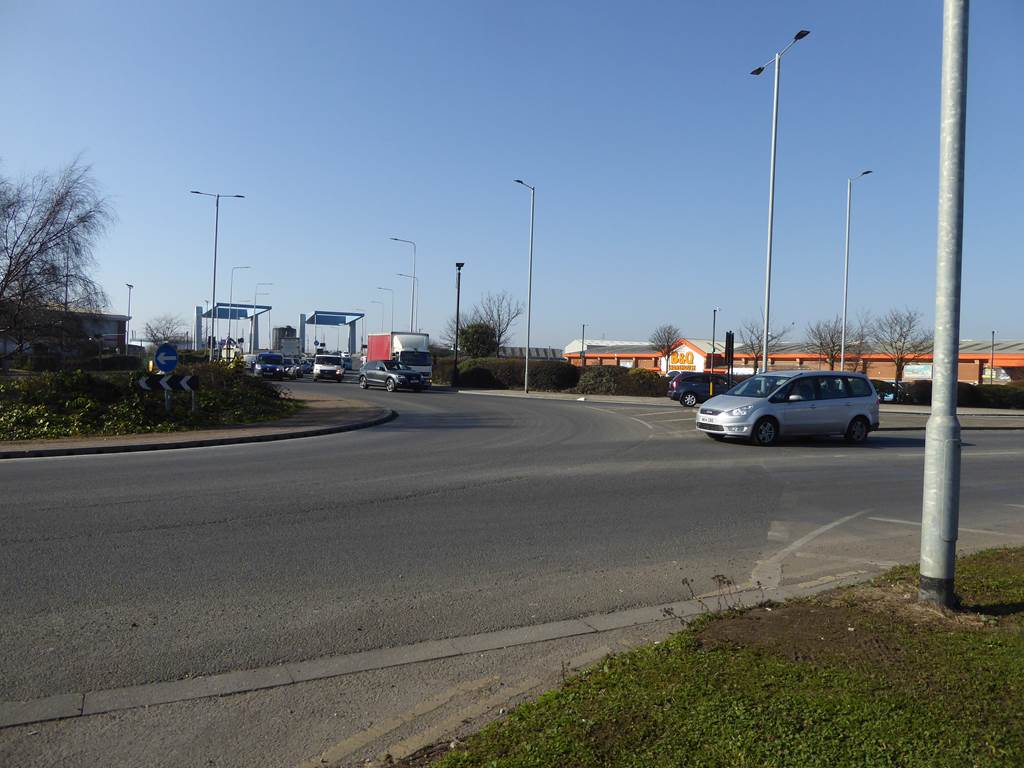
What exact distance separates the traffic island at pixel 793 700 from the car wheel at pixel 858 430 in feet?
45.8

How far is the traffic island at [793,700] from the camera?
337cm

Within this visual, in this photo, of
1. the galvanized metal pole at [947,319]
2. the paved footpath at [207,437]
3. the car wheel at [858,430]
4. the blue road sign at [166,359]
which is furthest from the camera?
the blue road sign at [166,359]

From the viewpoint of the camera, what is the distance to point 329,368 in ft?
181

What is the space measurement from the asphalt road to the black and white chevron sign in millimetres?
5151

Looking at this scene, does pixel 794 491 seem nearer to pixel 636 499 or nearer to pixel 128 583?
pixel 636 499

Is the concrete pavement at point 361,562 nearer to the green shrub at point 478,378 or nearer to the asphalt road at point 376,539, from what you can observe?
the asphalt road at point 376,539

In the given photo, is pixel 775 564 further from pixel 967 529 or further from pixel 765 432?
pixel 765 432

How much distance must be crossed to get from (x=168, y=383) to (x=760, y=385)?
45.7 feet

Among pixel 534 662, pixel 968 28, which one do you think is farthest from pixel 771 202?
pixel 534 662

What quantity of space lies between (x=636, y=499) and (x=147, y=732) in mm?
7361

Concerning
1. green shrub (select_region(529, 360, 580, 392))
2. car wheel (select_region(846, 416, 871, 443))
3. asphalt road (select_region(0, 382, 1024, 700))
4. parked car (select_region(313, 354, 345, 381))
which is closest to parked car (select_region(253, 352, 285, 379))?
parked car (select_region(313, 354, 345, 381))

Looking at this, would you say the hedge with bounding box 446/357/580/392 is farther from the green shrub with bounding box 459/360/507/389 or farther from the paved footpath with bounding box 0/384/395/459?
the paved footpath with bounding box 0/384/395/459

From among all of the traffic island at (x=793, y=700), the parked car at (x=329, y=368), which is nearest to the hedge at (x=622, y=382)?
the parked car at (x=329, y=368)

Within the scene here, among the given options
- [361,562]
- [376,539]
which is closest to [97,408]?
[376,539]
